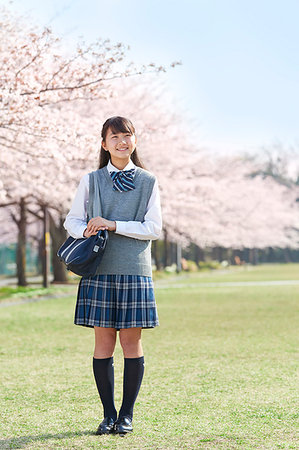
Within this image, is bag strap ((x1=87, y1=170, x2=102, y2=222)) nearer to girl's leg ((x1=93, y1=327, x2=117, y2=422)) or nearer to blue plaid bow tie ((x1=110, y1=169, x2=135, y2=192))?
blue plaid bow tie ((x1=110, y1=169, x2=135, y2=192))

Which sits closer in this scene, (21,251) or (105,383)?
(105,383)

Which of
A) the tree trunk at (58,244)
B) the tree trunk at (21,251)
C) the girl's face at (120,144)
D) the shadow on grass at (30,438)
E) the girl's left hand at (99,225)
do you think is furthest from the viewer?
the tree trunk at (58,244)

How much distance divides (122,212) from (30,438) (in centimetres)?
142

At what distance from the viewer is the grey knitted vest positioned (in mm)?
3947

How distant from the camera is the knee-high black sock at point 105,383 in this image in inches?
156

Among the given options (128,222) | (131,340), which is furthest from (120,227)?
(131,340)

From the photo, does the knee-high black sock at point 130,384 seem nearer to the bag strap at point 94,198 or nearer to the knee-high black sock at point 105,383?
the knee-high black sock at point 105,383

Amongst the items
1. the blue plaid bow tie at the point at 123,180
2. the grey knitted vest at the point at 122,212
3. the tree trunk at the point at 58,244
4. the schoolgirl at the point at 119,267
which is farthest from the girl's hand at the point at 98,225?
the tree trunk at the point at 58,244

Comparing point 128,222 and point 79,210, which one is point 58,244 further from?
point 128,222

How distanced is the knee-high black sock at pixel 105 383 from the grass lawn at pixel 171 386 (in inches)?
6.8

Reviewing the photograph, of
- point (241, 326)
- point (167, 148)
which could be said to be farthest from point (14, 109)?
point (167, 148)

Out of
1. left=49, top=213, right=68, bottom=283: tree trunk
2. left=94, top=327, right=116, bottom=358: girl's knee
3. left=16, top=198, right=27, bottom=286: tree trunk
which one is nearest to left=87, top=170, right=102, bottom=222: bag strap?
left=94, top=327, right=116, bottom=358: girl's knee

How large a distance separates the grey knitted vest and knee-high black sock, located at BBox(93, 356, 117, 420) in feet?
1.79

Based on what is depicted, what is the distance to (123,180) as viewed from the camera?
13.3ft
